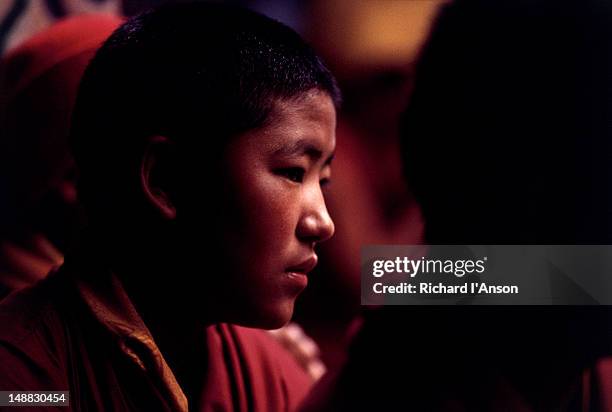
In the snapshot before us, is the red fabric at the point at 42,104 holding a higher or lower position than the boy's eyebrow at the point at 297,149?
higher

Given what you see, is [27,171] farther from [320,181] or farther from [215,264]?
[320,181]

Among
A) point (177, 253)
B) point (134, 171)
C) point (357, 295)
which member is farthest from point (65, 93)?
point (357, 295)

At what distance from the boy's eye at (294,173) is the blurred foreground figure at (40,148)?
1.52ft

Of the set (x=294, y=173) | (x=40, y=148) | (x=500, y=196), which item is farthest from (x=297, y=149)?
(x=40, y=148)

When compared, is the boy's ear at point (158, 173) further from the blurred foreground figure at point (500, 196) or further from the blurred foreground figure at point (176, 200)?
the blurred foreground figure at point (500, 196)

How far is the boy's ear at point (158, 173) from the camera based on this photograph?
1.23 m

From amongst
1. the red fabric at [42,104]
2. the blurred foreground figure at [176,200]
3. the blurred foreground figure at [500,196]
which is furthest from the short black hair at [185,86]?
the blurred foreground figure at [500,196]

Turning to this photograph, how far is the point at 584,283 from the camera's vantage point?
1.42 metres

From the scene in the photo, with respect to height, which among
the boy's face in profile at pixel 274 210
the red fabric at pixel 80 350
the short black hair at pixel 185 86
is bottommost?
the red fabric at pixel 80 350

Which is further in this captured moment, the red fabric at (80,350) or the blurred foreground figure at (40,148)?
the blurred foreground figure at (40,148)

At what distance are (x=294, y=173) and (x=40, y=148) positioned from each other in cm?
55

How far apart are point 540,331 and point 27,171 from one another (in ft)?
3.58

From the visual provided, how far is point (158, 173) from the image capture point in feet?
4.07

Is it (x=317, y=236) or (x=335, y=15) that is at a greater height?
(x=335, y=15)
